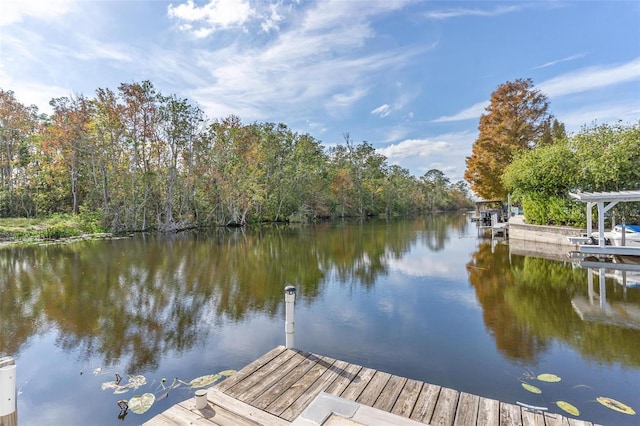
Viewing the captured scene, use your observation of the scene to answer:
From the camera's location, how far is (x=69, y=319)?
6.03m

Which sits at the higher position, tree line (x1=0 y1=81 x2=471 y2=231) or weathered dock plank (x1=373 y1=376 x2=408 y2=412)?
tree line (x1=0 y1=81 x2=471 y2=231)

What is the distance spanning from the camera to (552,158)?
14.3m

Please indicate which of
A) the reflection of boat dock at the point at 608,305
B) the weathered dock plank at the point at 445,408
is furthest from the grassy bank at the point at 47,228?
the reflection of boat dock at the point at 608,305

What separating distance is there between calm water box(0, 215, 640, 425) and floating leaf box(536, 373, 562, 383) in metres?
0.08

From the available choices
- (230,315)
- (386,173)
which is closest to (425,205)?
(386,173)

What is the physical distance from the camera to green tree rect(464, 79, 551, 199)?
808 inches

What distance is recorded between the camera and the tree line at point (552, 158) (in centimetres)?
1274

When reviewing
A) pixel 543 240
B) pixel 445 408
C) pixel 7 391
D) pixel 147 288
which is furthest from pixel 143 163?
pixel 445 408

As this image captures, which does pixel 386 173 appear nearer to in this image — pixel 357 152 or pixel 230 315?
pixel 357 152

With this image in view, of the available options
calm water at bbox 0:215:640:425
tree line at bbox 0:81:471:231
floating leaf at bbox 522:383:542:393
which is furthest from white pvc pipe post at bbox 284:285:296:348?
tree line at bbox 0:81:471:231

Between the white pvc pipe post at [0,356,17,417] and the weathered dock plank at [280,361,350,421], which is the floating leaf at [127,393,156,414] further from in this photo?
the weathered dock plank at [280,361,350,421]

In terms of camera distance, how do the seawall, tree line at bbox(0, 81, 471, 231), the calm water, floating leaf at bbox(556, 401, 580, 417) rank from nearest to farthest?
1. floating leaf at bbox(556, 401, 580, 417)
2. the calm water
3. the seawall
4. tree line at bbox(0, 81, 471, 231)

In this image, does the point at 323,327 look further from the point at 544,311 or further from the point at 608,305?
the point at 608,305

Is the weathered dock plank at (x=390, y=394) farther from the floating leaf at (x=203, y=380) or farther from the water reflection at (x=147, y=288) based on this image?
the water reflection at (x=147, y=288)
